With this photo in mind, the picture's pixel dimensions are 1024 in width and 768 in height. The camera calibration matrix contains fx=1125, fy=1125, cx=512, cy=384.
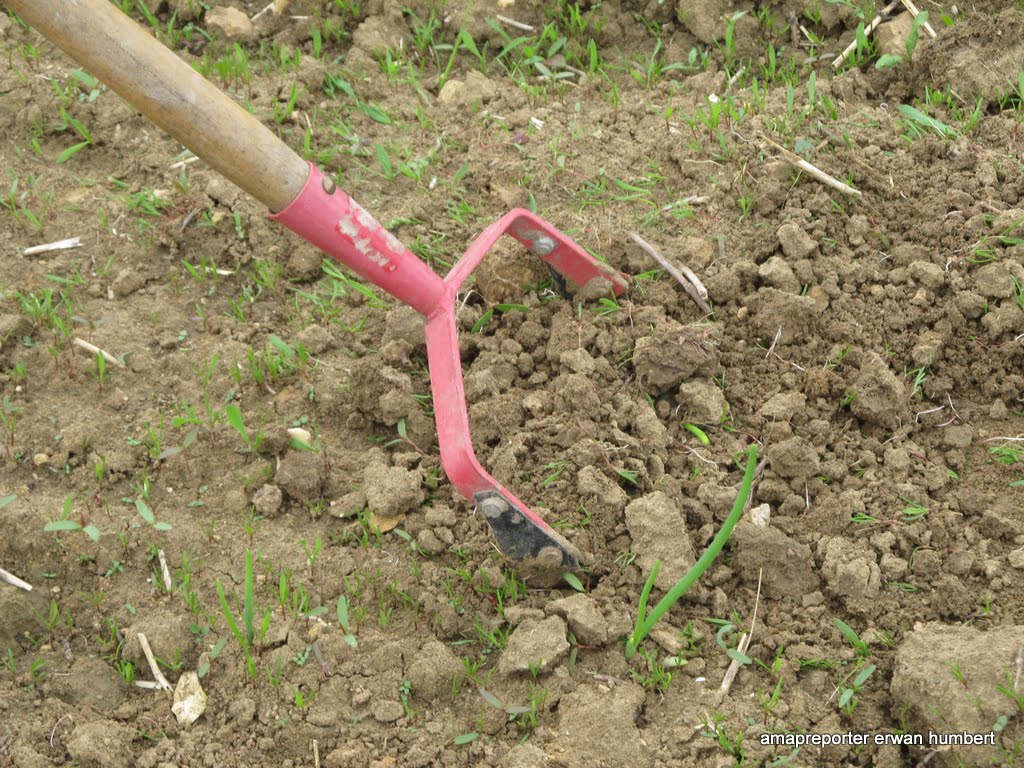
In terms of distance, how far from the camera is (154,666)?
220cm

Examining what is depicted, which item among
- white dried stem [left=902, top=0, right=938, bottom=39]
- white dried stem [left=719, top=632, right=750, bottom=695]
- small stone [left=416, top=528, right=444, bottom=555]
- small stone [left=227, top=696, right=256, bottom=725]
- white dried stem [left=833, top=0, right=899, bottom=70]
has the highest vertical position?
white dried stem [left=902, top=0, right=938, bottom=39]

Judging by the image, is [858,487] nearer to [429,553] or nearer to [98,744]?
[429,553]

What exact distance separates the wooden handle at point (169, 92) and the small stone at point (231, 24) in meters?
1.54

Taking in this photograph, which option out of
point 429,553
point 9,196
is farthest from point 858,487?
point 9,196

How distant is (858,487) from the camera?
7.82 feet

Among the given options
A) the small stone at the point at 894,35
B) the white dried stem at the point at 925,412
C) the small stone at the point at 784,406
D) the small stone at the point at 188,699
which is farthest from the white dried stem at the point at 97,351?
the small stone at the point at 894,35

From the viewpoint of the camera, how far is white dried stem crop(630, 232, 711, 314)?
2.72 m

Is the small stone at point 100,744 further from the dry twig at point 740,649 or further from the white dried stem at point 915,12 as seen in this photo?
the white dried stem at point 915,12

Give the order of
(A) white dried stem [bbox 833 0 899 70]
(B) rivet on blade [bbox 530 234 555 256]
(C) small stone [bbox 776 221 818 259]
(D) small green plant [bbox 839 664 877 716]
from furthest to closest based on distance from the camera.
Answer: (A) white dried stem [bbox 833 0 899 70] < (C) small stone [bbox 776 221 818 259] < (B) rivet on blade [bbox 530 234 555 256] < (D) small green plant [bbox 839 664 877 716]

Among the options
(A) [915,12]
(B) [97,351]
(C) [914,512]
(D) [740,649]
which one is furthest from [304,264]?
(A) [915,12]

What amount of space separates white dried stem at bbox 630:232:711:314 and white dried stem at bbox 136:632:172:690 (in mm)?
1453

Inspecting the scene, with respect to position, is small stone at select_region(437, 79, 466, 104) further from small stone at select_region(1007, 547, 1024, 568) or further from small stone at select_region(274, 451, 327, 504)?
small stone at select_region(1007, 547, 1024, 568)

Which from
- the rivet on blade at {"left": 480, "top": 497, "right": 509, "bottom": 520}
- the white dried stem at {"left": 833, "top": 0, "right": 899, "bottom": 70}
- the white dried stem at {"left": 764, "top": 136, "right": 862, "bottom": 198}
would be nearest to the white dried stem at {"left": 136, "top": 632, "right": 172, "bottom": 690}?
the rivet on blade at {"left": 480, "top": 497, "right": 509, "bottom": 520}

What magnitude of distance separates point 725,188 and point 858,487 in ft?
3.09
